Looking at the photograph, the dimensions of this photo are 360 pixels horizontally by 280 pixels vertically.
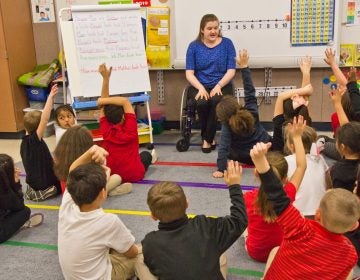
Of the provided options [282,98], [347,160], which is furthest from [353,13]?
[347,160]

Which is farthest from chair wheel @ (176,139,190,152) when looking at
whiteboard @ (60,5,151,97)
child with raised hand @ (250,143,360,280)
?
child with raised hand @ (250,143,360,280)

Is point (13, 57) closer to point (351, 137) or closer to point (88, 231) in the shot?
point (88, 231)

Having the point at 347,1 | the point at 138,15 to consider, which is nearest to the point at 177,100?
the point at 138,15

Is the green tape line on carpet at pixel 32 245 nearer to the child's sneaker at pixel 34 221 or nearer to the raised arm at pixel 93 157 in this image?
the child's sneaker at pixel 34 221

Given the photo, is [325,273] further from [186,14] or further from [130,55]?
[186,14]

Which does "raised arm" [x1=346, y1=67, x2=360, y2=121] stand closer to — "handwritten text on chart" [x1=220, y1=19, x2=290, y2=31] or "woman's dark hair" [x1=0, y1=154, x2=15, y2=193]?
"handwritten text on chart" [x1=220, y1=19, x2=290, y2=31]

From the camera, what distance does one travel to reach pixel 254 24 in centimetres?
457

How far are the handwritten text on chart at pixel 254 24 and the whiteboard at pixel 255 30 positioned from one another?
0.01 meters

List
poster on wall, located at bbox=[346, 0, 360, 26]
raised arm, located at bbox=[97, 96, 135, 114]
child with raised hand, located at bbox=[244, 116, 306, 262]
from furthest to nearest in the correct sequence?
poster on wall, located at bbox=[346, 0, 360, 26], raised arm, located at bbox=[97, 96, 135, 114], child with raised hand, located at bbox=[244, 116, 306, 262]

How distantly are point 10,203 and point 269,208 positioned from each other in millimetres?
1547

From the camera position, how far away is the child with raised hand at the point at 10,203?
2.51m

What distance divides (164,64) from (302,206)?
2.92 m

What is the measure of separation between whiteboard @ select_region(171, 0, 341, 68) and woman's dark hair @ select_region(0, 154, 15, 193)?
2.74m

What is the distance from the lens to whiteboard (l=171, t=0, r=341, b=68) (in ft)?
14.8
